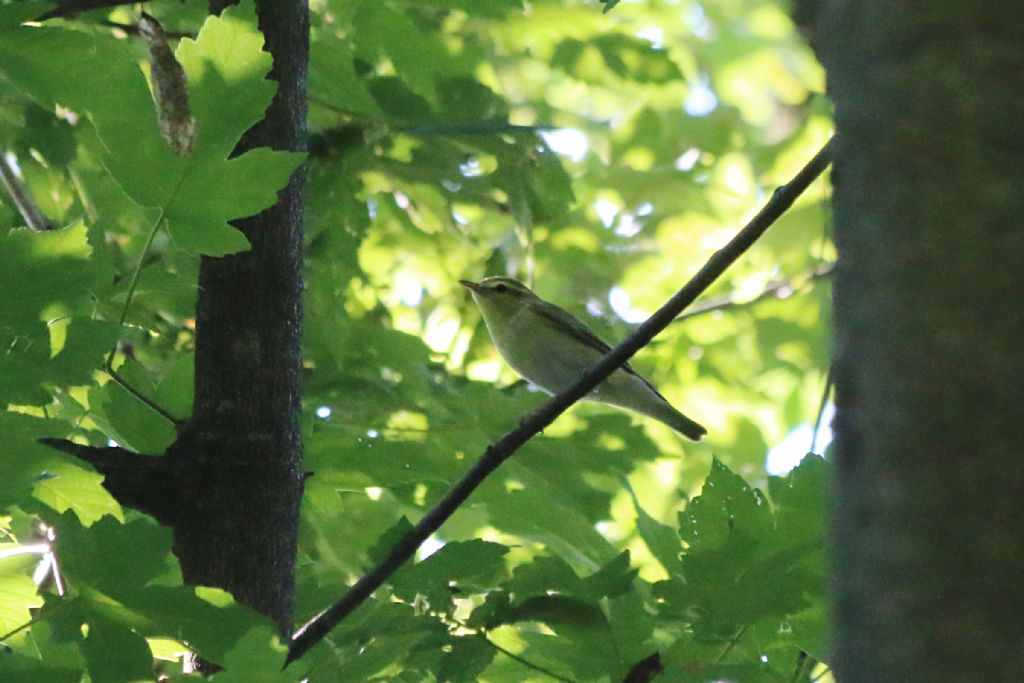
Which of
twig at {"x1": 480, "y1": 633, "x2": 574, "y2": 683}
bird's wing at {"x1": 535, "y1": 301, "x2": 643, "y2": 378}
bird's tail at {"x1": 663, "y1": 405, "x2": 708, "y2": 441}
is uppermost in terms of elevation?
bird's wing at {"x1": 535, "y1": 301, "x2": 643, "y2": 378}

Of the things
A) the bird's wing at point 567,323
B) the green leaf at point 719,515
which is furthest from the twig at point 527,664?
the bird's wing at point 567,323

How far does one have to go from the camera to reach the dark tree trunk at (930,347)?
0.72 m

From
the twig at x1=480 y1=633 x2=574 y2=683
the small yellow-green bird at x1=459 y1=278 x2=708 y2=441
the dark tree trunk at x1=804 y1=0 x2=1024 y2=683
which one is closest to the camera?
the dark tree trunk at x1=804 y1=0 x2=1024 y2=683

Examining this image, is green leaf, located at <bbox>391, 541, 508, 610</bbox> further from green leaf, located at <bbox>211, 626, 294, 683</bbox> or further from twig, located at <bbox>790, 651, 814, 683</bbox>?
twig, located at <bbox>790, 651, 814, 683</bbox>

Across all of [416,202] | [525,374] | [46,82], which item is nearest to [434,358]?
[416,202]

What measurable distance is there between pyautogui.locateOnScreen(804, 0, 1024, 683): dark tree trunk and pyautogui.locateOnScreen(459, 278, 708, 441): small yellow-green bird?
165 inches

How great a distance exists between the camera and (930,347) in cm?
75

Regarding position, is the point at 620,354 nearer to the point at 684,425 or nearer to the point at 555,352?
the point at 684,425

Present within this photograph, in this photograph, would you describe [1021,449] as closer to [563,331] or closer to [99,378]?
[99,378]

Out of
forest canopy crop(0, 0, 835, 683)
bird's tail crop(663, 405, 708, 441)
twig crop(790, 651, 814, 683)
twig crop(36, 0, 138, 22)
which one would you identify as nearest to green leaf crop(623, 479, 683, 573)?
forest canopy crop(0, 0, 835, 683)

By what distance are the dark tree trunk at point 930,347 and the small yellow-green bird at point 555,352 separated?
420 cm

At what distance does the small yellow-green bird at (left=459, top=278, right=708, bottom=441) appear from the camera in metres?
5.27

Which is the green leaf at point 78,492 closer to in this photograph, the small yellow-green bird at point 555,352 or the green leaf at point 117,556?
the green leaf at point 117,556

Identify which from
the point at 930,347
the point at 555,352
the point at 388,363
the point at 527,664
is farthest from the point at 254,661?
the point at 555,352
